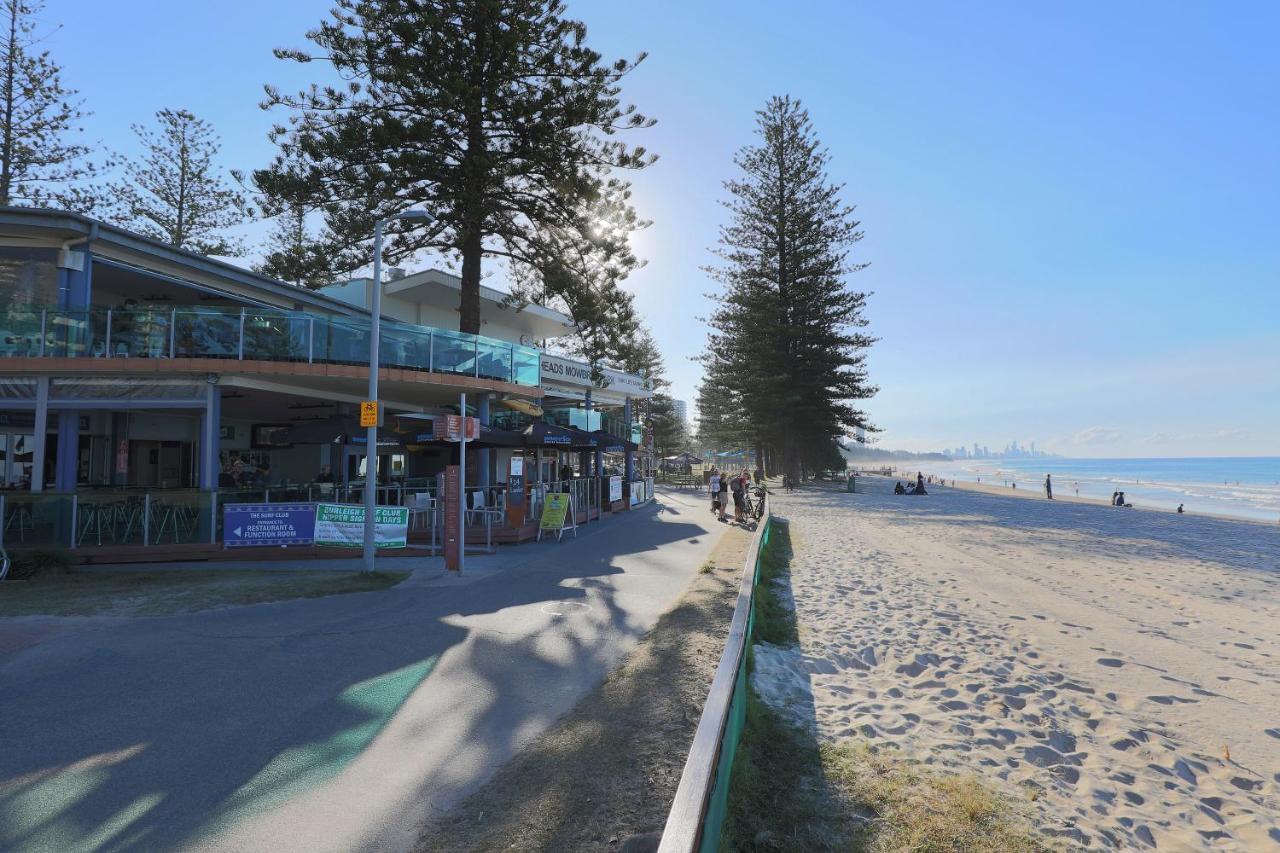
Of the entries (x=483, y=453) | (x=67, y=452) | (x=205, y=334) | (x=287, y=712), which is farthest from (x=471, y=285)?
(x=287, y=712)

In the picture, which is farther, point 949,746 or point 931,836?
point 949,746

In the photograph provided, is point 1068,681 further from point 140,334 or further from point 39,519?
point 140,334

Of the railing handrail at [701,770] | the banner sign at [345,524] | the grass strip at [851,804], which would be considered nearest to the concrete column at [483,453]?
the banner sign at [345,524]

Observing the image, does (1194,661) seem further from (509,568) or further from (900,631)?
(509,568)

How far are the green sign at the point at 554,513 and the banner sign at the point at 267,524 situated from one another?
13.6 feet

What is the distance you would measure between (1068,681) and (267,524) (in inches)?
508

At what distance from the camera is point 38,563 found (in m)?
10.6

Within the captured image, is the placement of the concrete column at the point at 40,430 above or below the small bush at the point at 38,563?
above

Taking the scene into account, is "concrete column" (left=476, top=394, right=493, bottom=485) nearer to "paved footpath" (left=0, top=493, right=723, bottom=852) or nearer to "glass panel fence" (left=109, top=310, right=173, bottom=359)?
"glass panel fence" (left=109, top=310, right=173, bottom=359)

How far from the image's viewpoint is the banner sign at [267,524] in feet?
39.6

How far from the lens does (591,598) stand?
8930 millimetres

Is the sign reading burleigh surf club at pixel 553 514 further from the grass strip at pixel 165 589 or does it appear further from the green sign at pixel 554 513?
the grass strip at pixel 165 589

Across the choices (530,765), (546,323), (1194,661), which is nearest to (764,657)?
(530,765)

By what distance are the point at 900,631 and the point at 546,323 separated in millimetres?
25187
